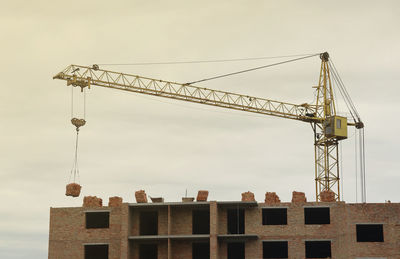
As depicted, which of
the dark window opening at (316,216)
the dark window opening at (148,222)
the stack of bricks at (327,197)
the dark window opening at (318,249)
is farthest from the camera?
the dark window opening at (148,222)

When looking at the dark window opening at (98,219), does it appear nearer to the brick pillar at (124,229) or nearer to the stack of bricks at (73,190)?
the brick pillar at (124,229)

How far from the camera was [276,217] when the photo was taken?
81.8m

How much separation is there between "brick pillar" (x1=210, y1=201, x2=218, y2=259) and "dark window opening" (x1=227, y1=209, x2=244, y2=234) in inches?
110

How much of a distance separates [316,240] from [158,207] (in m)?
16.6

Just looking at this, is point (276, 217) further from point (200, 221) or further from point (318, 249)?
point (200, 221)

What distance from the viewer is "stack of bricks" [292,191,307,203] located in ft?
270

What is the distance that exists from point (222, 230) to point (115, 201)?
11927 millimetres

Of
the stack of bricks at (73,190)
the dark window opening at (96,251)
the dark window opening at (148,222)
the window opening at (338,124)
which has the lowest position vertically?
the dark window opening at (96,251)

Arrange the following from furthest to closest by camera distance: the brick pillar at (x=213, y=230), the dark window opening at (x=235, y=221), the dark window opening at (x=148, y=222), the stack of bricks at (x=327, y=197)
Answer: the dark window opening at (x=148, y=222) < the stack of bricks at (x=327, y=197) < the dark window opening at (x=235, y=221) < the brick pillar at (x=213, y=230)

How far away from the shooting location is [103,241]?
273ft

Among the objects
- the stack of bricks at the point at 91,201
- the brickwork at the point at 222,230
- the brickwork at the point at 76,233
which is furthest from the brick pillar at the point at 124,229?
the stack of bricks at the point at 91,201

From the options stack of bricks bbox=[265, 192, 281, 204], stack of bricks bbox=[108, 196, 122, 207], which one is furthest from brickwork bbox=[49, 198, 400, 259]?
stack of bricks bbox=[108, 196, 122, 207]

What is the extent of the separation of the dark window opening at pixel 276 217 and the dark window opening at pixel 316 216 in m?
2.25

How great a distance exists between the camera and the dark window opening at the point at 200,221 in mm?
82500
